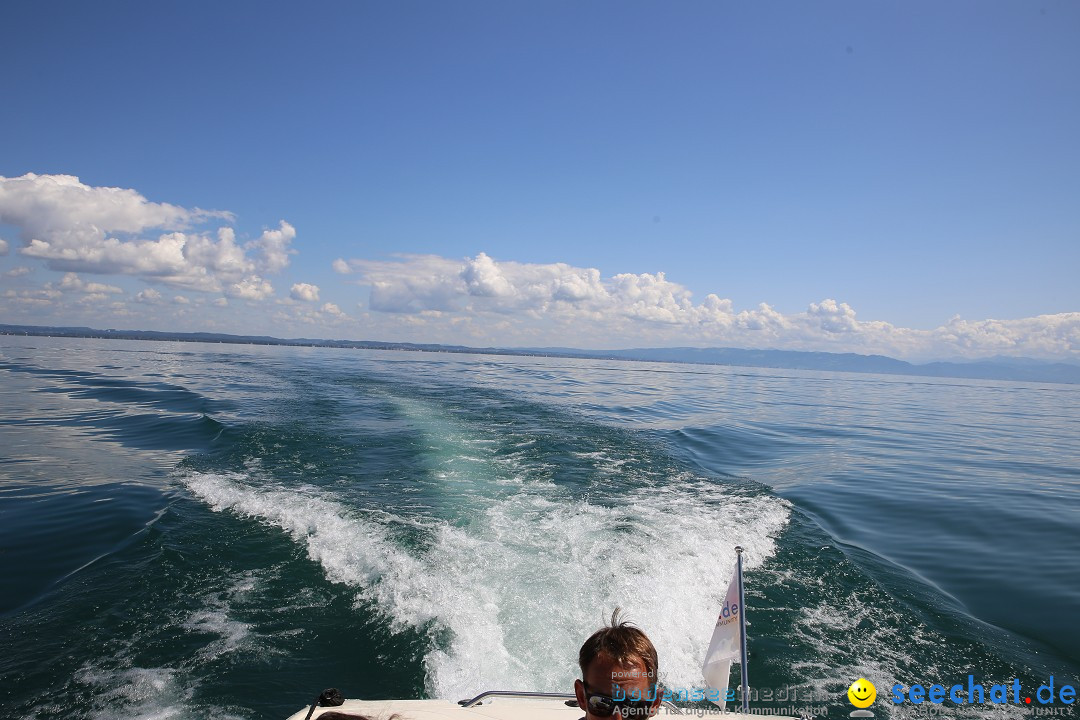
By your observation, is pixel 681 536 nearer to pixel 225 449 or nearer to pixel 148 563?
pixel 148 563

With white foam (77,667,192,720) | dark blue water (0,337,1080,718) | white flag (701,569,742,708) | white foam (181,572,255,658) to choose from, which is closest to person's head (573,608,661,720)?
white flag (701,569,742,708)

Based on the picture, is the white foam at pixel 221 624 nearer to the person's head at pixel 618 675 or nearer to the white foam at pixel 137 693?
the white foam at pixel 137 693

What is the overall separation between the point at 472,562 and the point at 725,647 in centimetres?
476

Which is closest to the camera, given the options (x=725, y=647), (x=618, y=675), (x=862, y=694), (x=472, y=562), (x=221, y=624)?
(x=618, y=675)

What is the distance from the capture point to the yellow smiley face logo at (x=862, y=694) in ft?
14.6

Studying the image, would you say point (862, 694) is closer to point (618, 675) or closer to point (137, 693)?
point (618, 675)

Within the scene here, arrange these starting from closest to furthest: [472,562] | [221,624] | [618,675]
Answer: [618,675]
[221,624]
[472,562]

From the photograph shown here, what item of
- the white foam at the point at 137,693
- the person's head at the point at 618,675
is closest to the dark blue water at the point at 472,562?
the white foam at the point at 137,693

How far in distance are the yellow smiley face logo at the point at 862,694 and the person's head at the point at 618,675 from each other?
359cm

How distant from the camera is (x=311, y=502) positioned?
32.8 ft

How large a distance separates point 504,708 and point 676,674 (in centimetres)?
251

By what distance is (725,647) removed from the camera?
3912 mm

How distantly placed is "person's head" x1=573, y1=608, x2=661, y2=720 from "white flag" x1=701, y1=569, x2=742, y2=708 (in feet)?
6.22

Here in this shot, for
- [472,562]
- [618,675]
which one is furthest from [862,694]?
[472,562]
